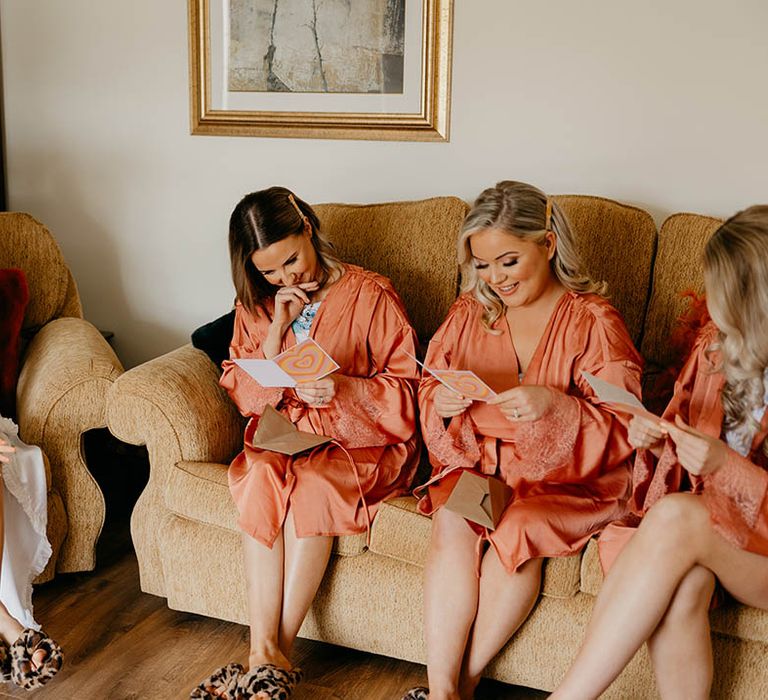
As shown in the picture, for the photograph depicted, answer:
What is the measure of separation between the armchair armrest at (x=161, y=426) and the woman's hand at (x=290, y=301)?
0.96ft

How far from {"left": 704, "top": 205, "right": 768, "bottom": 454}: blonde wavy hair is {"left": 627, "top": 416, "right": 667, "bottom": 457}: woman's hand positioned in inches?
8.2

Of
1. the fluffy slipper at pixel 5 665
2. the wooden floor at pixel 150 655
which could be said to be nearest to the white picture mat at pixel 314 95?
the wooden floor at pixel 150 655

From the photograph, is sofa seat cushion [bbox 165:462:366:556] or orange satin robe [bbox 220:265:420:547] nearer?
orange satin robe [bbox 220:265:420:547]

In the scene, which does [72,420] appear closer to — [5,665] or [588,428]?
[5,665]

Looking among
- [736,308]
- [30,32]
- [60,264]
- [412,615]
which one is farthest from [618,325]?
[30,32]

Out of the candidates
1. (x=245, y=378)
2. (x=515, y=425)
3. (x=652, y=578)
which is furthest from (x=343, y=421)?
(x=652, y=578)

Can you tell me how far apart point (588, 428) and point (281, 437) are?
0.75 meters

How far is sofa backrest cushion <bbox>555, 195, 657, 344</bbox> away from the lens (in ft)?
8.61

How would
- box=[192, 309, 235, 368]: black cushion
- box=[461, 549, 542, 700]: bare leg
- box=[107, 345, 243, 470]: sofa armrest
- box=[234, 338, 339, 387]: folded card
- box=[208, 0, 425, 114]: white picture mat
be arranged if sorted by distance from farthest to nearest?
box=[208, 0, 425, 114]: white picture mat
box=[192, 309, 235, 368]: black cushion
box=[107, 345, 243, 470]: sofa armrest
box=[234, 338, 339, 387]: folded card
box=[461, 549, 542, 700]: bare leg

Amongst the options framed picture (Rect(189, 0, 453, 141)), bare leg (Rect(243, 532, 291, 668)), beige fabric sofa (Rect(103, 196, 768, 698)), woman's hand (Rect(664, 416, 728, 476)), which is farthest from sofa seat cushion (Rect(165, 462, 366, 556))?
framed picture (Rect(189, 0, 453, 141))

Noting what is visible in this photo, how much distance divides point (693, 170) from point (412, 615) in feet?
5.07

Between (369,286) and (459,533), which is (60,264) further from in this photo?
(459,533)

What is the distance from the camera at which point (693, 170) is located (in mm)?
2795

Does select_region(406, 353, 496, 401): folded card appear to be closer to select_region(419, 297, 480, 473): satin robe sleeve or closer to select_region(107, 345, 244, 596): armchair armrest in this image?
select_region(419, 297, 480, 473): satin robe sleeve
